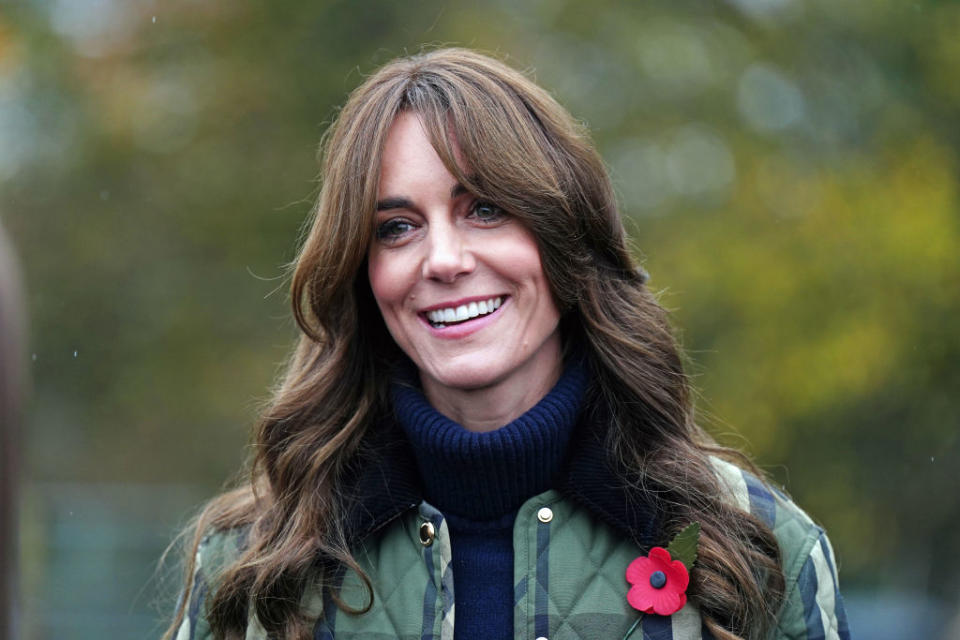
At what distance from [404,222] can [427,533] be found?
77 centimetres

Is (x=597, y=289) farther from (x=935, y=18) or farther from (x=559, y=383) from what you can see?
(x=935, y=18)

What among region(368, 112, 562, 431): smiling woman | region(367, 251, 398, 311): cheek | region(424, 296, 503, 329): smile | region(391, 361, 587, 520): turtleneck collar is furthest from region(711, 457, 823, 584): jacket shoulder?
region(367, 251, 398, 311): cheek

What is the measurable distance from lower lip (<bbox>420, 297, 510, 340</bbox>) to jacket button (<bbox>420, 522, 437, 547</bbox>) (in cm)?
46

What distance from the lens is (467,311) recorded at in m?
3.36

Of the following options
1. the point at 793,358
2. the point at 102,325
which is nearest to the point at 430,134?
the point at 793,358

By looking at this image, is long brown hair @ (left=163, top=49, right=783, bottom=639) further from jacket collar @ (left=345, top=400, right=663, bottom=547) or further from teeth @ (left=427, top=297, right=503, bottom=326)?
teeth @ (left=427, top=297, right=503, bottom=326)

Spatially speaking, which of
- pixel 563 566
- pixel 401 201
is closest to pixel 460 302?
pixel 401 201

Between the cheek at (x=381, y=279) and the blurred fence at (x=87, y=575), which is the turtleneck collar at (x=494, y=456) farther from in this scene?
the blurred fence at (x=87, y=575)

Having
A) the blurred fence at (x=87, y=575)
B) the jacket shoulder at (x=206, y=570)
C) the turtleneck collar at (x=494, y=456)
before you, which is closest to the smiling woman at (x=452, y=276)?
the turtleneck collar at (x=494, y=456)

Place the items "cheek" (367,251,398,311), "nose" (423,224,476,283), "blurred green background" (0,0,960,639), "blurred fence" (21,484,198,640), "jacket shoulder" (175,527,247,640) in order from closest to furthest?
"nose" (423,224,476,283)
"cheek" (367,251,398,311)
"jacket shoulder" (175,527,247,640)
"blurred green background" (0,0,960,639)
"blurred fence" (21,484,198,640)

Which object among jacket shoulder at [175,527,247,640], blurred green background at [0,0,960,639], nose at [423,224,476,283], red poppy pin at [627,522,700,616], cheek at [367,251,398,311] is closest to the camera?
red poppy pin at [627,522,700,616]

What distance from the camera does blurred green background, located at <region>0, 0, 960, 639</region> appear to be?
27.2ft

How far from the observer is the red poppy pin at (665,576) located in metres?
3.21

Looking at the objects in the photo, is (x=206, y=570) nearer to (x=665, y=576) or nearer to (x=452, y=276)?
(x=452, y=276)
